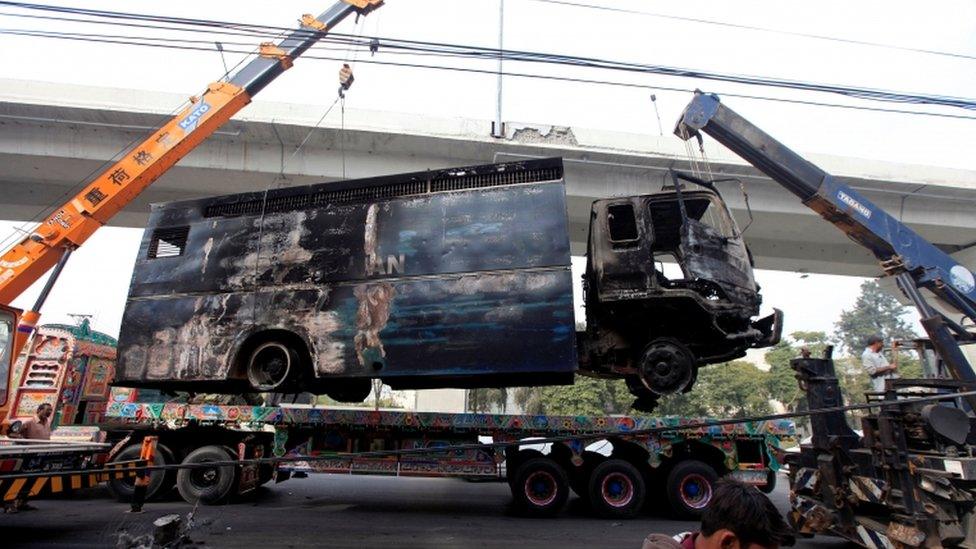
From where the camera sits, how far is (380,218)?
18.6ft

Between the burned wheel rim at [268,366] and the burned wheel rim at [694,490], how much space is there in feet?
18.8

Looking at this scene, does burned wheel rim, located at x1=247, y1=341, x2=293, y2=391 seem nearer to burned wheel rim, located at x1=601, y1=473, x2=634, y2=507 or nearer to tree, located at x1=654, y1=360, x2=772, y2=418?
burned wheel rim, located at x1=601, y1=473, x2=634, y2=507

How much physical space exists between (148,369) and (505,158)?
28.3 ft

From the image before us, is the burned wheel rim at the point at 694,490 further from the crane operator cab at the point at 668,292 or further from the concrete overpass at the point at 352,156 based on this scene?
the concrete overpass at the point at 352,156

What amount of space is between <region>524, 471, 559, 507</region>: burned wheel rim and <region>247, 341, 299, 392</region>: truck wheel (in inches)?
151

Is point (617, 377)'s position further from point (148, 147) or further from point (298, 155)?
point (298, 155)

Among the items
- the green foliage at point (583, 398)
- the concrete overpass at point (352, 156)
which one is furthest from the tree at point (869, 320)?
the concrete overpass at point (352, 156)

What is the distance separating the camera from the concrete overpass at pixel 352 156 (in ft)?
37.1

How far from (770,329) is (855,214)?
2.94 meters

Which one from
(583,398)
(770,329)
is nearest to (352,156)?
(770,329)

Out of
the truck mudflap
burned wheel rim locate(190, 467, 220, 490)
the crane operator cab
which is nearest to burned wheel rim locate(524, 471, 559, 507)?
the crane operator cab

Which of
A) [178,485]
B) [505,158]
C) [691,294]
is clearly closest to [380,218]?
[691,294]

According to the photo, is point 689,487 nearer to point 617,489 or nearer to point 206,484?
point 617,489

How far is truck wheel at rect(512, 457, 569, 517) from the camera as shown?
7324 millimetres
